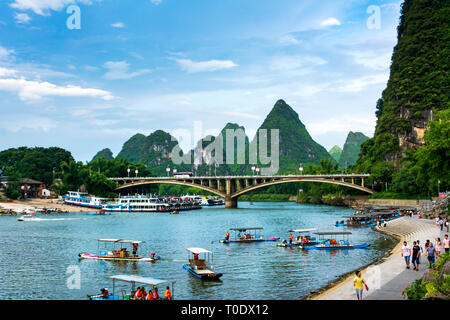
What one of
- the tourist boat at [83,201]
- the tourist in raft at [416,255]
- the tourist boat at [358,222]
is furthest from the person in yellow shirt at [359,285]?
the tourist boat at [83,201]

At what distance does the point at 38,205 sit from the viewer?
12950 cm

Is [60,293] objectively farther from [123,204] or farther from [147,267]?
[123,204]

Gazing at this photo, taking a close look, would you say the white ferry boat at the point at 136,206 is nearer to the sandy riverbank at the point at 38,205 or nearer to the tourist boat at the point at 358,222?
the sandy riverbank at the point at 38,205

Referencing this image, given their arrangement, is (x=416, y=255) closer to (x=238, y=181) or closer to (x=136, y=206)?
(x=136, y=206)

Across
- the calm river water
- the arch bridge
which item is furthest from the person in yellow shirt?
the arch bridge

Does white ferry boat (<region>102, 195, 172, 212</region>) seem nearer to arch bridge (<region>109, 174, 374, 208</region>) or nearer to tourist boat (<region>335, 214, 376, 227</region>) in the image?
arch bridge (<region>109, 174, 374, 208</region>)

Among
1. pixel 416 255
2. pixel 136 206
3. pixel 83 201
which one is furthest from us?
pixel 136 206

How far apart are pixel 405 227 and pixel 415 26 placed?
165152 mm

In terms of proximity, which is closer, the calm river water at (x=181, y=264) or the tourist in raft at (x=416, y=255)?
the tourist in raft at (x=416, y=255)

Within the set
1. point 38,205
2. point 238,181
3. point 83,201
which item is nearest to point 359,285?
point 38,205

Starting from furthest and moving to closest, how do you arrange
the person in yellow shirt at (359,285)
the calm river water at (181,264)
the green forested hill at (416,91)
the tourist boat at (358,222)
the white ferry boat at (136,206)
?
the green forested hill at (416,91) → the white ferry boat at (136,206) → the tourist boat at (358,222) → the calm river water at (181,264) → the person in yellow shirt at (359,285)

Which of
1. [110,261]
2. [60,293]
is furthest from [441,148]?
[60,293]

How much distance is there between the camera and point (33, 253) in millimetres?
49125

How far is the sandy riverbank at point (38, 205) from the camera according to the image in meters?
121
